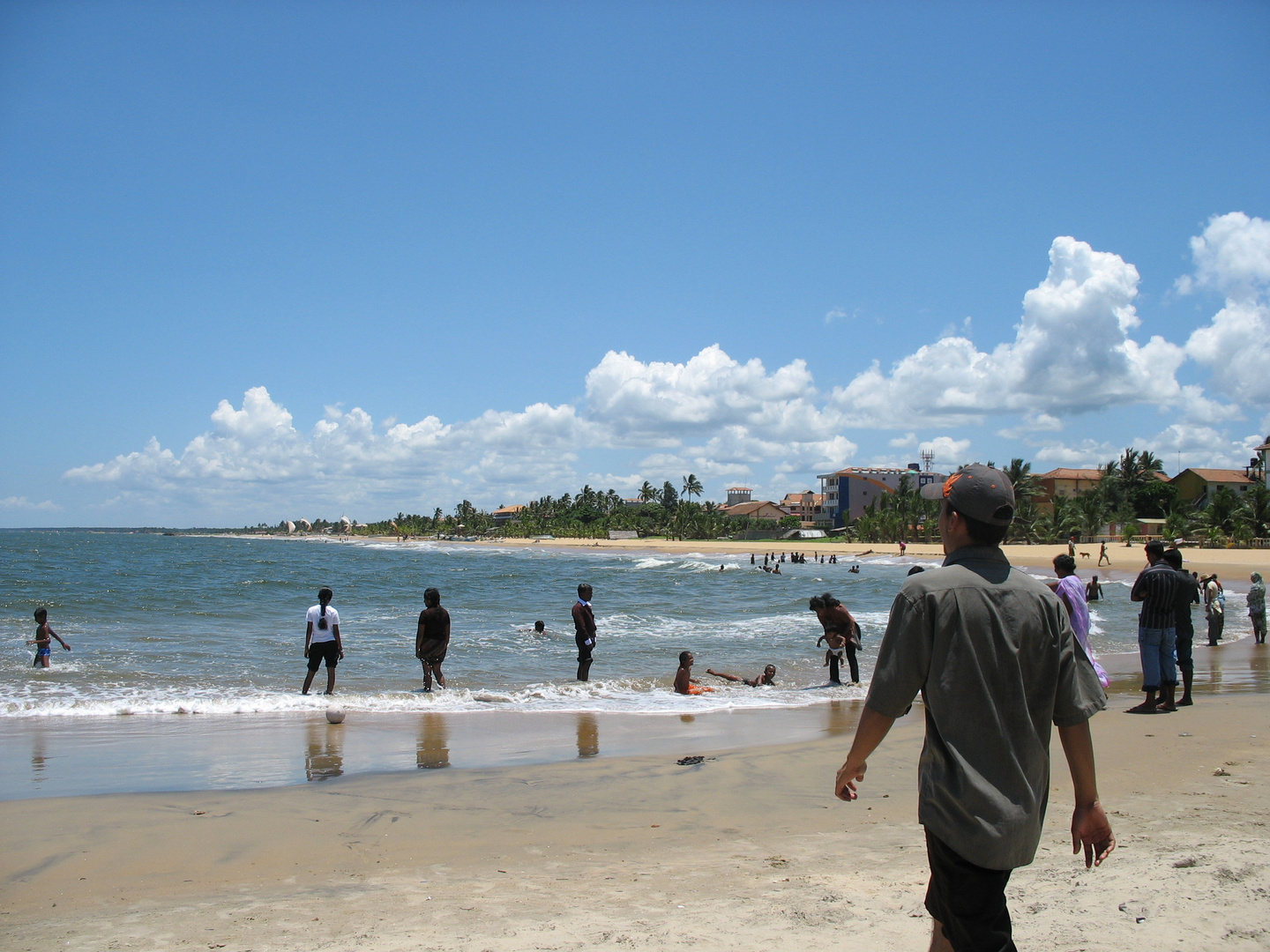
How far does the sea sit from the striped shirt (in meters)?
3.89

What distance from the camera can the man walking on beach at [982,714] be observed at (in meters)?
2.31

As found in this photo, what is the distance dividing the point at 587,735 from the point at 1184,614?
256 inches

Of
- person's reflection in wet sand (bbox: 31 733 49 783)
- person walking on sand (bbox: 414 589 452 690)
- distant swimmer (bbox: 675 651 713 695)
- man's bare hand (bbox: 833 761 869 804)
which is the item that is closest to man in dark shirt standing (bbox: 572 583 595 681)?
distant swimmer (bbox: 675 651 713 695)

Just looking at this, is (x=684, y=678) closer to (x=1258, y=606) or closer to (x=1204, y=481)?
(x=1258, y=606)

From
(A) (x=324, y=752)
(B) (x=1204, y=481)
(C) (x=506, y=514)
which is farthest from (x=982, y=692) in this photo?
(C) (x=506, y=514)

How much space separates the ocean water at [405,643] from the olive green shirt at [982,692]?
27.3 ft

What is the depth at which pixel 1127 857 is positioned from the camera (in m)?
4.41

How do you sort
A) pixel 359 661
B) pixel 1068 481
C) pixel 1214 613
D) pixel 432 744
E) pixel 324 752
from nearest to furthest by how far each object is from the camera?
pixel 324 752, pixel 432 744, pixel 359 661, pixel 1214 613, pixel 1068 481

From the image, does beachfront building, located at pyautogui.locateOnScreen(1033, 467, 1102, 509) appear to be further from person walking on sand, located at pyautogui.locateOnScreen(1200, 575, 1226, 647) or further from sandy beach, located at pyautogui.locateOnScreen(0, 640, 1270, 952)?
sandy beach, located at pyautogui.locateOnScreen(0, 640, 1270, 952)

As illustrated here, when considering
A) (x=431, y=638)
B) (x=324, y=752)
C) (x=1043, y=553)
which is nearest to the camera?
(x=324, y=752)

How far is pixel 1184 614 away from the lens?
888cm

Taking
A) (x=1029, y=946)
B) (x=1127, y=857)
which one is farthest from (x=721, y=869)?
(x=1127, y=857)

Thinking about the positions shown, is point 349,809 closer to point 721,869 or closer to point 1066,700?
point 721,869

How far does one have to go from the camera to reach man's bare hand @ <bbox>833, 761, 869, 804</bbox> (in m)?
2.53
